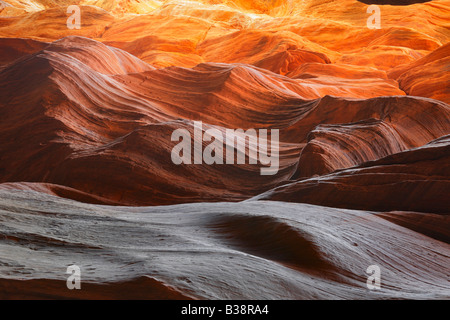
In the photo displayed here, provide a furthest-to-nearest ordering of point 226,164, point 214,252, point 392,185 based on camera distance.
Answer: point 226,164 → point 392,185 → point 214,252

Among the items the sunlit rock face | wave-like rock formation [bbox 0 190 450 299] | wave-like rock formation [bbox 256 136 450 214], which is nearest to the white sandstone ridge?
the sunlit rock face

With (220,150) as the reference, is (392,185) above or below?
below

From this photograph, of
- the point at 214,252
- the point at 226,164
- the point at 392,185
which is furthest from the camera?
the point at 226,164

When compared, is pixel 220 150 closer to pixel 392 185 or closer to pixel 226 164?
pixel 226 164

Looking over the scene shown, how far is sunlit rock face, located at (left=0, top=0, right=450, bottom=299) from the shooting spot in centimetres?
254

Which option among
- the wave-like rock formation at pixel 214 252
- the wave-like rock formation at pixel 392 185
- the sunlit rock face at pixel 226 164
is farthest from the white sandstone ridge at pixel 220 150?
the wave-like rock formation at pixel 214 252

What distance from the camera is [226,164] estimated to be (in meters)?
7.80

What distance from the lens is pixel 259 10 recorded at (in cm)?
2614

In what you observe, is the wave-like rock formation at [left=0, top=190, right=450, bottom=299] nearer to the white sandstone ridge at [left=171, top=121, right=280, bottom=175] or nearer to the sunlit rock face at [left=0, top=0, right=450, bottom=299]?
the sunlit rock face at [left=0, top=0, right=450, bottom=299]

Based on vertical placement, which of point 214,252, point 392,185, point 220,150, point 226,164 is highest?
point 220,150

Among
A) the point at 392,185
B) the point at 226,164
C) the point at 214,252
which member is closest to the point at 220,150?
the point at 226,164

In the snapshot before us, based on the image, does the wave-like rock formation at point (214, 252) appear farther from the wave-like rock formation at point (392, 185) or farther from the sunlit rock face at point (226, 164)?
the wave-like rock formation at point (392, 185)

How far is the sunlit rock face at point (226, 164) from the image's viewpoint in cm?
254
